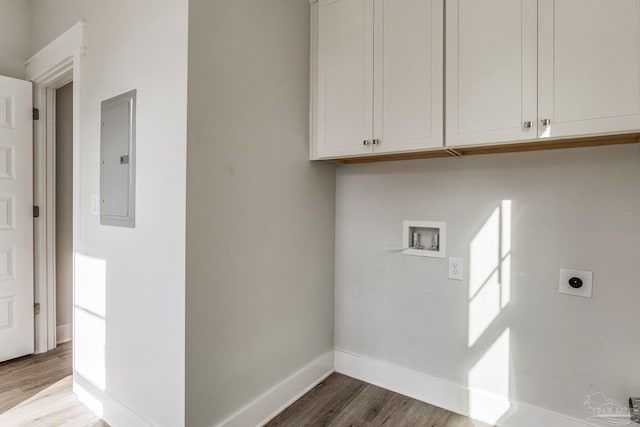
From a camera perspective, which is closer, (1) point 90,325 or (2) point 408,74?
(2) point 408,74

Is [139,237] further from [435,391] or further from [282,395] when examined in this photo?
[435,391]

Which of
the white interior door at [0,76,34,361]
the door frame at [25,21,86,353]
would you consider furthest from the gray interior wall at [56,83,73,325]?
the white interior door at [0,76,34,361]

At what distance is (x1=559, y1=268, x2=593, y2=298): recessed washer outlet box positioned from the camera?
5.35ft

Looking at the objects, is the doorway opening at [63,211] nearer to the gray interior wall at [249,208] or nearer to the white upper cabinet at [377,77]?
the gray interior wall at [249,208]

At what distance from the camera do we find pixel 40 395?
2.12m

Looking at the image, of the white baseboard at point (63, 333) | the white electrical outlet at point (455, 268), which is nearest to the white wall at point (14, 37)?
the white baseboard at point (63, 333)

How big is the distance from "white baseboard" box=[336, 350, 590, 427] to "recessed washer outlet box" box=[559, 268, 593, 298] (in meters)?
0.62

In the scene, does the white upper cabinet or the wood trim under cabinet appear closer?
the wood trim under cabinet

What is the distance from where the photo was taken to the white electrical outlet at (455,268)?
6.41ft

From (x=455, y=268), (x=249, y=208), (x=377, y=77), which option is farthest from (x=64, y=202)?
(x=455, y=268)

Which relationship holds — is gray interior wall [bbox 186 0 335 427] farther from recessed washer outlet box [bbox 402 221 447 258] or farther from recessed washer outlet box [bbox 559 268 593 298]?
recessed washer outlet box [bbox 559 268 593 298]

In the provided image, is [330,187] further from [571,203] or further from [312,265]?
[571,203]

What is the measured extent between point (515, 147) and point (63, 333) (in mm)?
3685

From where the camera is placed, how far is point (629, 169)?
1.54 meters
